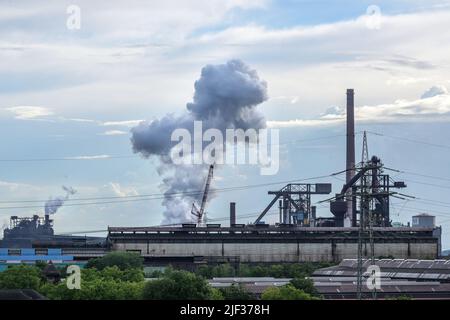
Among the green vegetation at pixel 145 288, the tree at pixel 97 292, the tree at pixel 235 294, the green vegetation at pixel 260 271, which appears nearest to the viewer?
the green vegetation at pixel 145 288

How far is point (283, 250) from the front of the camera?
16375 centimetres

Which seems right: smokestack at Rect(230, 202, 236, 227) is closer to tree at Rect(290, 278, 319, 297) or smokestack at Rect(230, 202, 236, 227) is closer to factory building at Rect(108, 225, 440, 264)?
Result: factory building at Rect(108, 225, 440, 264)

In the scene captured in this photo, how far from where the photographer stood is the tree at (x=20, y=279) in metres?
86.1

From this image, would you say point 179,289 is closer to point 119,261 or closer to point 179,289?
point 179,289

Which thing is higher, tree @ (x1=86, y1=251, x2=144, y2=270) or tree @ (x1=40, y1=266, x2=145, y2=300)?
tree @ (x1=86, y1=251, x2=144, y2=270)

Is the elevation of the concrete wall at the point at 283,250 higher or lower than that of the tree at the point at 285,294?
higher

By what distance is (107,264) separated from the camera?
12388cm

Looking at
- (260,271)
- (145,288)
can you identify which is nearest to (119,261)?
(260,271)

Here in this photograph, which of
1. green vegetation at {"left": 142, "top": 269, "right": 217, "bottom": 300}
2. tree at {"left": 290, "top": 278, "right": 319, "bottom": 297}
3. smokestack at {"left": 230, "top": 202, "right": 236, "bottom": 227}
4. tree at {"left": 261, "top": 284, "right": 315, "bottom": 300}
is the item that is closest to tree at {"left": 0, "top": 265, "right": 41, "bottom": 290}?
tree at {"left": 290, "top": 278, "right": 319, "bottom": 297}

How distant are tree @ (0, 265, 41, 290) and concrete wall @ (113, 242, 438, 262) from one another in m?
66.2

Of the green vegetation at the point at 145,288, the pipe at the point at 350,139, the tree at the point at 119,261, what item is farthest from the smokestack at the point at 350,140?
the green vegetation at the point at 145,288

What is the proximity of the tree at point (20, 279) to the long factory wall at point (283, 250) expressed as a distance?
66.2 m

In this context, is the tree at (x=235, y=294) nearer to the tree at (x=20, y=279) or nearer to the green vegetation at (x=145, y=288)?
the green vegetation at (x=145, y=288)

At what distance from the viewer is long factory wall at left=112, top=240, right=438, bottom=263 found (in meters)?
162
